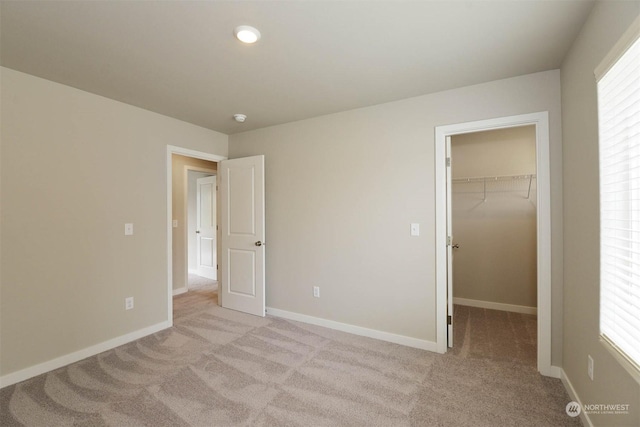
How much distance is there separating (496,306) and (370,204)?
7.98 ft

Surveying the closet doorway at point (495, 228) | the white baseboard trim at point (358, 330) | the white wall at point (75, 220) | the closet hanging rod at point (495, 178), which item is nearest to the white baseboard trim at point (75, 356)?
the white wall at point (75, 220)

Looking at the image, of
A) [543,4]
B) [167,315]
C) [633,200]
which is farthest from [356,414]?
[543,4]

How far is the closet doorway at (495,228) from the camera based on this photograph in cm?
357

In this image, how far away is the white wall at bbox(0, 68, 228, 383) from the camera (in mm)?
2141

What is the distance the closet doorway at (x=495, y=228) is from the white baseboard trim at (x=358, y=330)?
2.97 feet

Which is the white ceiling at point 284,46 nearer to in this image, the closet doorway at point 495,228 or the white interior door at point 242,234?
the white interior door at point 242,234

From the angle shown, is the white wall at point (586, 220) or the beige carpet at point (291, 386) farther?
the beige carpet at point (291, 386)

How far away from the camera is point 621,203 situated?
4.33ft

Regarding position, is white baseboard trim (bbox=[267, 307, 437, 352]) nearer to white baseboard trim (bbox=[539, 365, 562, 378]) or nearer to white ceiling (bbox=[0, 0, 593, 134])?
white baseboard trim (bbox=[539, 365, 562, 378])

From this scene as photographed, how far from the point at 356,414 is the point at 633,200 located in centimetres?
187

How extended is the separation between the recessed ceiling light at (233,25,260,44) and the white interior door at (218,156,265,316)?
1762mm

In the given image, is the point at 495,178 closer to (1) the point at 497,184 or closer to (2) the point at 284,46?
(1) the point at 497,184

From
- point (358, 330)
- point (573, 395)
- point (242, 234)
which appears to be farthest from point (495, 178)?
point (242, 234)

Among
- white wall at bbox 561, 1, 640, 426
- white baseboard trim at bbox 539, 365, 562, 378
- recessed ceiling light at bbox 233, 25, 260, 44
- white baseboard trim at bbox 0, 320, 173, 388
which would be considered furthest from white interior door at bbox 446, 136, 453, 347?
white baseboard trim at bbox 0, 320, 173, 388
